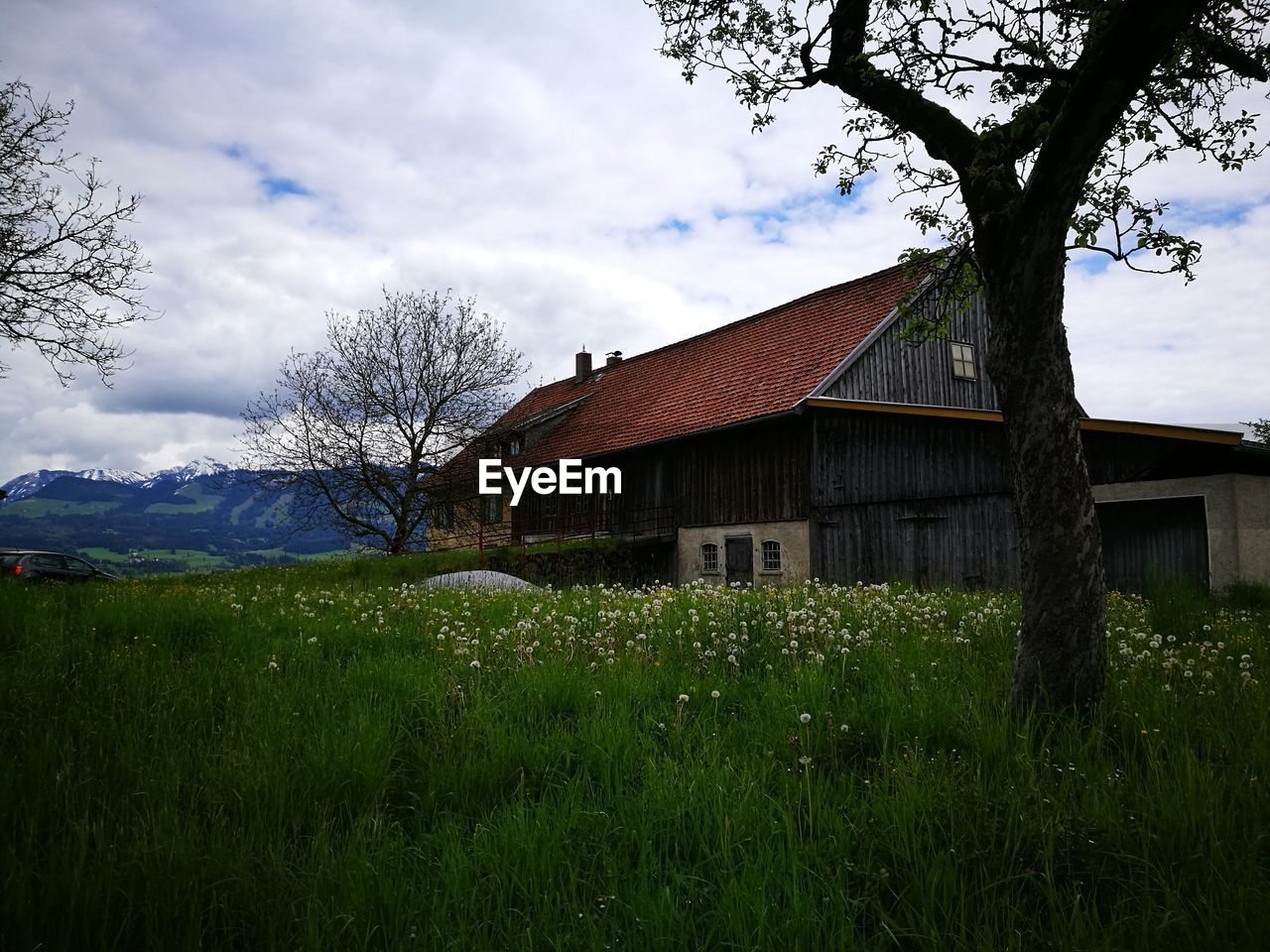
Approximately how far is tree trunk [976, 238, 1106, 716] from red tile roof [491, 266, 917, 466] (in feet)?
47.0

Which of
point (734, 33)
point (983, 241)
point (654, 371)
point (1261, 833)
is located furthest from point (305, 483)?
point (1261, 833)

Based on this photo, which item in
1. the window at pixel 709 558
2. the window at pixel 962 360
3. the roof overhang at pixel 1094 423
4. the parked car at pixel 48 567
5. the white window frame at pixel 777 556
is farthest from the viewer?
the window at pixel 962 360

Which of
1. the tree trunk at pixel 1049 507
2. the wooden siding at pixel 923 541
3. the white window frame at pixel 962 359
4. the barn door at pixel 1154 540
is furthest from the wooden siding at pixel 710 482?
the tree trunk at pixel 1049 507

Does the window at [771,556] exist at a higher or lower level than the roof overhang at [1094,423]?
lower

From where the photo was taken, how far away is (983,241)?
530 cm

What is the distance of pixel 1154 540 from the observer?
15.8 metres

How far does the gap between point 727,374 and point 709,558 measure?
7028 mm

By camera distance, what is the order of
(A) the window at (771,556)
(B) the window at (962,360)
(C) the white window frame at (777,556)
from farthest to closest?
(B) the window at (962,360) → (A) the window at (771,556) → (C) the white window frame at (777,556)

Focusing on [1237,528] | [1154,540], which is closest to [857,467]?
[1154,540]

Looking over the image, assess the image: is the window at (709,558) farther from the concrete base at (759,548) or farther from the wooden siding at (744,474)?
the wooden siding at (744,474)

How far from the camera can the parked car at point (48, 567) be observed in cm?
2127

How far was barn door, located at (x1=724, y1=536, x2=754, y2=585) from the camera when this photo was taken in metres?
22.6

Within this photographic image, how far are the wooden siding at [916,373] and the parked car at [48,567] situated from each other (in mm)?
22934

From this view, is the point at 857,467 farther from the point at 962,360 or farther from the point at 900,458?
the point at 962,360
